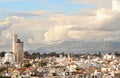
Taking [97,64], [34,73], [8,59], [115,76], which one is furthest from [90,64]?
[115,76]

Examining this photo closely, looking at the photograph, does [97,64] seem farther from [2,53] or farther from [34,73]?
[2,53]

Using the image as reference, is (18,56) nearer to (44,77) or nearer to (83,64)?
(83,64)

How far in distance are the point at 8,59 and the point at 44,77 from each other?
2016 inches

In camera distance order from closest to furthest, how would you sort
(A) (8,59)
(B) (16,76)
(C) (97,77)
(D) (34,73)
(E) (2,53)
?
(C) (97,77), (B) (16,76), (D) (34,73), (A) (8,59), (E) (2,53)

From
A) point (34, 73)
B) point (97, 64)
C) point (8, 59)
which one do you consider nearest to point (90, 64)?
point (97, 64)

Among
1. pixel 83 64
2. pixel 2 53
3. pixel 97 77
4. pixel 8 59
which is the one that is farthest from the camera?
pixel 2 53

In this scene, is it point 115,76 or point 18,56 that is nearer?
point 115,76

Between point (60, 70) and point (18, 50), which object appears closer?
point (60, 70)

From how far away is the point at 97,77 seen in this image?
69250mm

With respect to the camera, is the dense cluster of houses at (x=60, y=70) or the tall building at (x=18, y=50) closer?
the dense cluster of houses at (x=60, y=70)

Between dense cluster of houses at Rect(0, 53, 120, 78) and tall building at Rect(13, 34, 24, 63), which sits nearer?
dense cluster of houses at Rect(0, 53, 120, 78)

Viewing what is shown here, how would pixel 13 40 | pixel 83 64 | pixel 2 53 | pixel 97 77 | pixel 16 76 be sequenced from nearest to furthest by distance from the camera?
1. pixel 97 77
2. pixel 16 76
3. pixel 83 64
4. pixel 13 40
5. pixel 2 53

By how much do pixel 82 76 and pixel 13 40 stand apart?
216 ft

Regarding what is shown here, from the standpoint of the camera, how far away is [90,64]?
113125 mm
